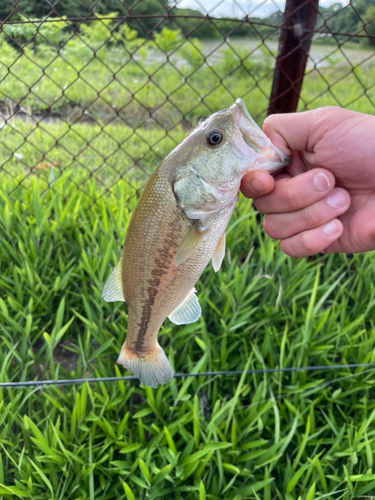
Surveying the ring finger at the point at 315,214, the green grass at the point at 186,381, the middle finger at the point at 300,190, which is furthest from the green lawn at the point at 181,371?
the middle finger at the point at 300,190

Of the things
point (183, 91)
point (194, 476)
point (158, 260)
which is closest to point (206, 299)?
point (194, 476)

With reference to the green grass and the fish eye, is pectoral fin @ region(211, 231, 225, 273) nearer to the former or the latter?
the fish eye

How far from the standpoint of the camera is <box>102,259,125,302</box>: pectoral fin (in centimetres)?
126

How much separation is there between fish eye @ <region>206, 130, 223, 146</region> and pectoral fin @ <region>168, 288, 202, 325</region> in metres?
0.49

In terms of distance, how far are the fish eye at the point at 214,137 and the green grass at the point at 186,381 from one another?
1047 mm

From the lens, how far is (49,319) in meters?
2.11

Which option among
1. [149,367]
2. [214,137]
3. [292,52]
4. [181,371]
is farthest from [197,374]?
[292,52]

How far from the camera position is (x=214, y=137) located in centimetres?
111

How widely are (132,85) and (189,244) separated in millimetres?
3723

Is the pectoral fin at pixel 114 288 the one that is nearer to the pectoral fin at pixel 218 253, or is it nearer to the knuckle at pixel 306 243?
Result: the pectoral fin at pixel 218 253

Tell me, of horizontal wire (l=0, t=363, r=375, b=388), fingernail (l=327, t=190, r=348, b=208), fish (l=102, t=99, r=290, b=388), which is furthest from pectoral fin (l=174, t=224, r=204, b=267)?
horizontal wire (l=0, t=363, r=375, b=388)

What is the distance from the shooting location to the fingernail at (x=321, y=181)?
51.0 inches

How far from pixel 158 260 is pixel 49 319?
1195 mm

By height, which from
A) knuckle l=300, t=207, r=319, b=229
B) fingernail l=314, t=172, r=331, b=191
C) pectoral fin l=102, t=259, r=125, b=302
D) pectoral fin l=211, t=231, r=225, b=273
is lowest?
pectoral fin l=102, t=259, r=125, b=302
